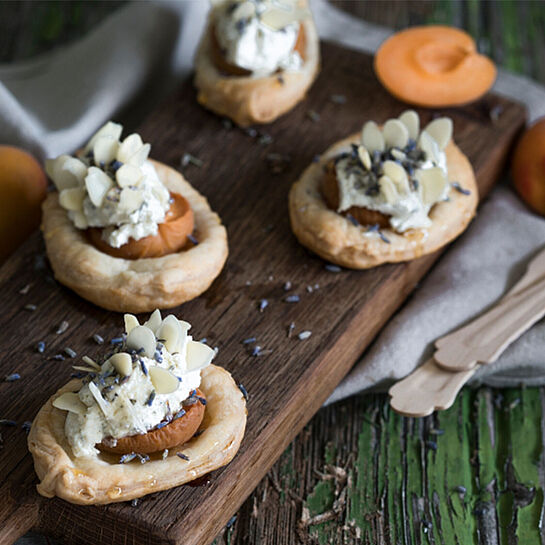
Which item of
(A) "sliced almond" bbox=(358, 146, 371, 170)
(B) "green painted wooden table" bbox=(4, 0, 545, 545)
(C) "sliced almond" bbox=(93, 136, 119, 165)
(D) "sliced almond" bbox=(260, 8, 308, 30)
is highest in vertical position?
(D) "sliced almond" bbox=(260, 8, 308, 30)

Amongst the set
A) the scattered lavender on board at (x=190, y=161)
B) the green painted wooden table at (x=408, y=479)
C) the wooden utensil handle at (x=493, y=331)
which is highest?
the scattered lavender on board at (x=190, y=161)

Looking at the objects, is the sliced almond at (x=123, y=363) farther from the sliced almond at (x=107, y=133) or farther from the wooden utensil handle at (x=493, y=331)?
the wooden utensil handle at (x=493, y=331)

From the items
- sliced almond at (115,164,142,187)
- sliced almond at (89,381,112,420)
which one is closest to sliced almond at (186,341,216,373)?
sliced almond at (89,381,112,420)

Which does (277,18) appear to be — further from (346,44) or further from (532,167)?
(532,167)

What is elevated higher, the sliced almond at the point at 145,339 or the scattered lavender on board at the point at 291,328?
the sliced almond at the point at 145,339

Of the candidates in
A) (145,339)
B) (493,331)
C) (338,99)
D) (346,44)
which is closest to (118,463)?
(145,339)

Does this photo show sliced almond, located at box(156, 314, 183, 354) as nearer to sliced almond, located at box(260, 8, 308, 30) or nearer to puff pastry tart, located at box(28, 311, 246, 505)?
puff pastry tart, located at box(28, 311, 246, 505)

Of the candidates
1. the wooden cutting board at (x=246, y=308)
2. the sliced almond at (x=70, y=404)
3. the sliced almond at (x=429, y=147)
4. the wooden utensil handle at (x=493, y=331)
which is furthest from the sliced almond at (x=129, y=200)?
the wooden utensil handle at (x=493, y=331)
